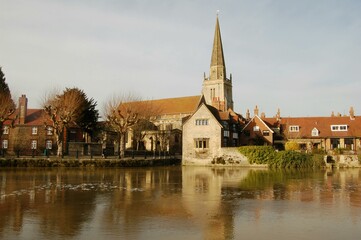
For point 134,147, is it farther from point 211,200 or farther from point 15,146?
point 211,200

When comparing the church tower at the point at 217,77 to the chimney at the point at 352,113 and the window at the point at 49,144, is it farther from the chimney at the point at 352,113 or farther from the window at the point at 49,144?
the window at the point at 49,144

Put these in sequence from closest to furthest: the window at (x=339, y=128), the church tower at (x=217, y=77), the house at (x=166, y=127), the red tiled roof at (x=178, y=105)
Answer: the window at (x=339, y=128), the house at (x=166, y=127), the red tiled roof at (x=178, y=105), the church tower at (x=217, y=77)

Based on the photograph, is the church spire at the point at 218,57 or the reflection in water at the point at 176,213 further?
the church spire at the point at 218,57

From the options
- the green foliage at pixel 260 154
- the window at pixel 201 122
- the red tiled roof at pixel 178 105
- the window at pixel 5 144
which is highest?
the red tiled roof at pixel 178 105

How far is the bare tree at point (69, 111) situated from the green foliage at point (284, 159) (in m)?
26.3

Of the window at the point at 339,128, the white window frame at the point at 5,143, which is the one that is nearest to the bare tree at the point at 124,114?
the white window frame at the point at 5,143

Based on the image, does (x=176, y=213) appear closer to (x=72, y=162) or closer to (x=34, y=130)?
(x=72, y=162)

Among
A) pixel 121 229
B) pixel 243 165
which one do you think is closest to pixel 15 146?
pixel 243 165

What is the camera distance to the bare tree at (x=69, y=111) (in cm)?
4581

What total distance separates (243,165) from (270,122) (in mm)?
18864

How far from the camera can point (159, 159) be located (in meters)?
50.5

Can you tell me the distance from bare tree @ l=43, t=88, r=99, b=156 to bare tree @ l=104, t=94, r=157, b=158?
320cm

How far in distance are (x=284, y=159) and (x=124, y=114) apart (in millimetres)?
25653

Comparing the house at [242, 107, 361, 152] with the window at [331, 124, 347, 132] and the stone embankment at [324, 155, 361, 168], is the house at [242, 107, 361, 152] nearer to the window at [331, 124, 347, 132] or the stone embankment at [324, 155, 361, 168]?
the window at [331, 124, 347, 132]
